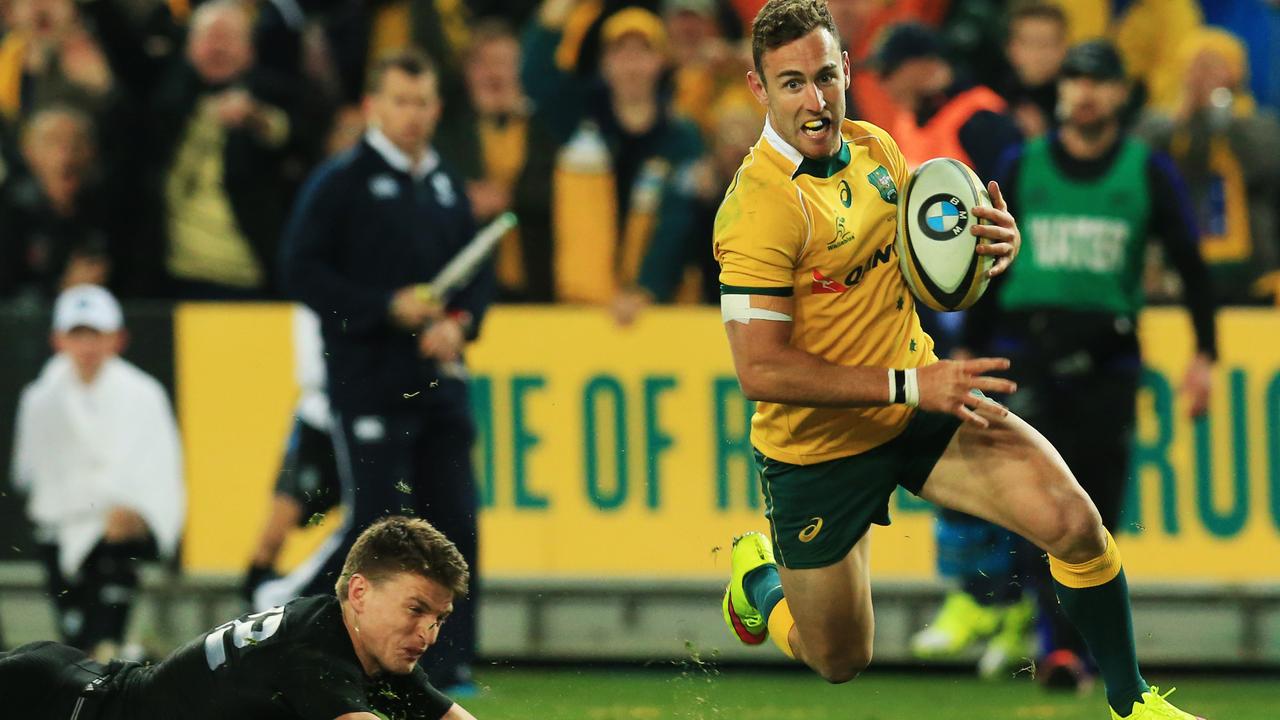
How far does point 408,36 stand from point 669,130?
168 cm

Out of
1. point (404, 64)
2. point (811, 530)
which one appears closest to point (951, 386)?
point (811, 530)

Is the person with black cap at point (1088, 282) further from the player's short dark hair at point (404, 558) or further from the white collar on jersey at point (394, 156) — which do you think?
the player's short dark hair at point (404, 558)

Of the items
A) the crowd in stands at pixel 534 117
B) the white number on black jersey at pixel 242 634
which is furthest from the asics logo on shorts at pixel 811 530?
the crowd in stands at pixel 534 117

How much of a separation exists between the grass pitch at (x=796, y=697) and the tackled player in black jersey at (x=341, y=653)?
8.12 ft

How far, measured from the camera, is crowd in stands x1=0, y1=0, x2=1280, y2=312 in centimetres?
1077

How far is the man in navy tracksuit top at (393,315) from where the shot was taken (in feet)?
30.3

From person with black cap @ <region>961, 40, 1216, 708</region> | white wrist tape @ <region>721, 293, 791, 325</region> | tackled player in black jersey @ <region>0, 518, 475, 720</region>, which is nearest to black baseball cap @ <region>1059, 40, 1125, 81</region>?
person with black cap @ <region>961, 40, 1216, 708</region>

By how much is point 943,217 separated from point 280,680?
7.35 ft

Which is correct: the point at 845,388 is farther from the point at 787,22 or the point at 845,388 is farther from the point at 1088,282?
the point at 1088,282

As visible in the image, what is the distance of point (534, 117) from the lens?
1114cm

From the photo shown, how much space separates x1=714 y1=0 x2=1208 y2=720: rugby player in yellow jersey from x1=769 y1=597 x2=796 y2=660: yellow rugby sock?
185 mm

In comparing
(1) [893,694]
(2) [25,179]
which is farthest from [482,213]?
(1) [893,694]

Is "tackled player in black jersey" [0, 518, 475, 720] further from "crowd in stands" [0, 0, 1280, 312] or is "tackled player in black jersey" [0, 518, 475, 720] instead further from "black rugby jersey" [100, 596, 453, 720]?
"crowd in stands" [0, 0, 1280, 312]

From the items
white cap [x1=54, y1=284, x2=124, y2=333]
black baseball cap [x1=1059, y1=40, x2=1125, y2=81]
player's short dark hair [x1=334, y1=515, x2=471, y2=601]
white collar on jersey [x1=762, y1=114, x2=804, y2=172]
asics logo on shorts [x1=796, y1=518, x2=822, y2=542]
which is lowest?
asics logo on shorts [x1=796, y1=518, x2=822, y2=542]
